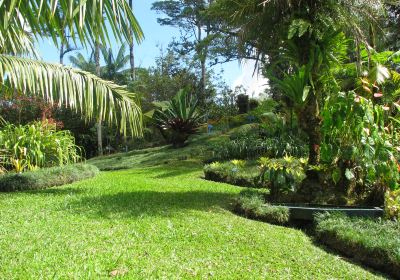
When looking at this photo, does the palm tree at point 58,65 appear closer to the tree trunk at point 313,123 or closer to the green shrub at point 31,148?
the tree trunk at point 313,123

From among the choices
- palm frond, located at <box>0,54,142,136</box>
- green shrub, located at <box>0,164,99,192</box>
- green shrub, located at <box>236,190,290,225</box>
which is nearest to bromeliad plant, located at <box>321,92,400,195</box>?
green shrub, located at <box>236,190,290,225</box>

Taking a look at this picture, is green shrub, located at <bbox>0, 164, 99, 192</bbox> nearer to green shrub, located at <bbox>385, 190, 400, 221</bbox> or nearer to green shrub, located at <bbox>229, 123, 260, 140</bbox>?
green shrub, located at <bbox>385, 190, 400, 221</bbox>

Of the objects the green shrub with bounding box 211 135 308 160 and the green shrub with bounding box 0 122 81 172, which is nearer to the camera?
the green shrub with bounding box 0 122 81 172

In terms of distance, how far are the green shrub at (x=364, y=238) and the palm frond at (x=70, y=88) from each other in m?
3.32

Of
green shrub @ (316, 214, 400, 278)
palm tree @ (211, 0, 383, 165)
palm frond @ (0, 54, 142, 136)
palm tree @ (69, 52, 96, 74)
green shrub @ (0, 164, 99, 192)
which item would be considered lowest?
green shrub @ (316, 214, 400, 278)

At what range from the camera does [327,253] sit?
4.67 meters

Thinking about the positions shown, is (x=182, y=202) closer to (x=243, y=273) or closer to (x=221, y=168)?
(x=243, y=273)

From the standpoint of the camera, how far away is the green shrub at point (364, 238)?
4242mm

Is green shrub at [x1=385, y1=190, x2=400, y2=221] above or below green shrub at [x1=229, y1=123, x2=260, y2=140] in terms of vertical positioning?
below

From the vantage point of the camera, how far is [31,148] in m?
9.65

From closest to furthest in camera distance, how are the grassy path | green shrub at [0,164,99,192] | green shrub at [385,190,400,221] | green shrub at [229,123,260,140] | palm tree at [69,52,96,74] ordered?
the grassy path < green shrub at [385,190,400,221] < green shrub at [0,164,99,192] < green shrub at [229,123,260,140] < palm tree at [69,52,96,74]

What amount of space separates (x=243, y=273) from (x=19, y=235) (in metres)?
2.40

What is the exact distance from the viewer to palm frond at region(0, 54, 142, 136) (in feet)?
17.3

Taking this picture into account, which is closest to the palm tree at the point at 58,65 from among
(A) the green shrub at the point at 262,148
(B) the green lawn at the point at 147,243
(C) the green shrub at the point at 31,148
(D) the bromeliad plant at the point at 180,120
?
(B) the green lawn at the point at 147,243
